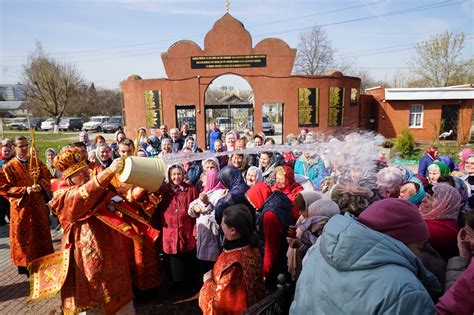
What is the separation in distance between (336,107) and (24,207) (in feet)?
50.6

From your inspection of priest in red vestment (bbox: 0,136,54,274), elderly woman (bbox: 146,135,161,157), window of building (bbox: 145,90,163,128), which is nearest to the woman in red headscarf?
priest in red vestment (bbox: 0,136,54,274)

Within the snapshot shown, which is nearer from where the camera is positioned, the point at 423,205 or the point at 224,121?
the point at 423,205

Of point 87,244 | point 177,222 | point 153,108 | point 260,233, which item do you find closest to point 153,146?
point 177,222

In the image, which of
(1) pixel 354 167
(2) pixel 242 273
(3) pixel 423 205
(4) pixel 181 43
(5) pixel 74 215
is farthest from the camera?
A: (4) pixel 181 43

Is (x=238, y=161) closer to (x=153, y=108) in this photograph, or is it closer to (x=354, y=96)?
(x=153, y=108)

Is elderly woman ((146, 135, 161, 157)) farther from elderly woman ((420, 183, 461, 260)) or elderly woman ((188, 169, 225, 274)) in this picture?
elderly woman ((420, 183, 461, 260))

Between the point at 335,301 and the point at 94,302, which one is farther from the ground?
the point at 335,301

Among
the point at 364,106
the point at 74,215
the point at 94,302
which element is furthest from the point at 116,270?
the point at 364,106

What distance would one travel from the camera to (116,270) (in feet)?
9.52

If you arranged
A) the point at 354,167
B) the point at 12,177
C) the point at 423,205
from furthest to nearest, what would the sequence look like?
the point at 12,177
the point at 354,167
the point at 423,205

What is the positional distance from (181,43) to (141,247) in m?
13.8

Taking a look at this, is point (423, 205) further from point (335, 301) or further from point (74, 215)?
point (74, 215)

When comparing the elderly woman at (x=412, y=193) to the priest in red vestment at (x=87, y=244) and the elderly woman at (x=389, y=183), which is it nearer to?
the elderly woman at (x=389, y=183)

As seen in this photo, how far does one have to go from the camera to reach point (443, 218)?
2670 millimetres
